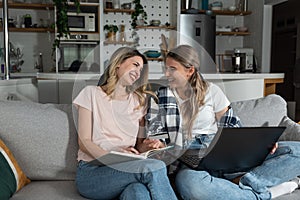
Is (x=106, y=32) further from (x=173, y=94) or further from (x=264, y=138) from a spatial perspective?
(x=264, y=138)

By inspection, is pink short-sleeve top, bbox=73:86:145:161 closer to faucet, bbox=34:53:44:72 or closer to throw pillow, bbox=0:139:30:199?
throw pillow, bbox=0:139:30:199

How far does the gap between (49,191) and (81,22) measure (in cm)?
346

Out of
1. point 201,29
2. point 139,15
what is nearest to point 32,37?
point 139,15

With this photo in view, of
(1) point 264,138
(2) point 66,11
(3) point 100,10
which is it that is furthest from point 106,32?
(1) point 264,138

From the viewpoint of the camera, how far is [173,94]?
5.38 feet

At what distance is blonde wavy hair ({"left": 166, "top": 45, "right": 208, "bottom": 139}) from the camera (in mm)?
1621

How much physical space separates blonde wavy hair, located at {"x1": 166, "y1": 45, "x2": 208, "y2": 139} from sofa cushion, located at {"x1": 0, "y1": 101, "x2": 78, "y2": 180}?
0.55m

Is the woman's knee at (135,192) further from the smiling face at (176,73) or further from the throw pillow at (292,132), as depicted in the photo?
the throw pillow at (292,132)

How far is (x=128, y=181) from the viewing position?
1348 mm

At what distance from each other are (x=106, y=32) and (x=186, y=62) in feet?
11.2

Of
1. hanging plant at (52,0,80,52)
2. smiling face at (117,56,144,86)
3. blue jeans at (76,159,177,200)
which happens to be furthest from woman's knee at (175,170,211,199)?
hanging plant at (52,0,80,52)

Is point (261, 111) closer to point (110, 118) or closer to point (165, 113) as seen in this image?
point (165, 113)

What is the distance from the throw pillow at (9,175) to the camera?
1.37 m

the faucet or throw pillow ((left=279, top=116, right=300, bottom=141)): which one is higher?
the faucet
